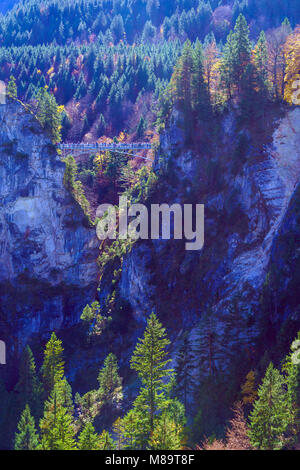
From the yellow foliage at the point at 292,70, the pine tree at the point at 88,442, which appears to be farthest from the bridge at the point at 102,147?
the pine tree at the point at 88,442

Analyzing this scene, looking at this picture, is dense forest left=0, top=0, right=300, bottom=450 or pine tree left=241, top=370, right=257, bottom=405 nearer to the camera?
dense forest left=0, top=0, right=300, bottom=450

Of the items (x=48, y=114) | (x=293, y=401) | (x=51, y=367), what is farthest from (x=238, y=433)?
(x=48, y=114)

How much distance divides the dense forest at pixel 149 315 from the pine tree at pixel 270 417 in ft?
0.27

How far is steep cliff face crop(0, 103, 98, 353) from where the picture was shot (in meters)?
61.3

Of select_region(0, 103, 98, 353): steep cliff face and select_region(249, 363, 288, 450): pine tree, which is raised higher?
select_region(0, 103, 98, 353): steep cliff face

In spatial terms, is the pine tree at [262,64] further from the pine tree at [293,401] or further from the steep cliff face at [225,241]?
the pine tree at [293,401]

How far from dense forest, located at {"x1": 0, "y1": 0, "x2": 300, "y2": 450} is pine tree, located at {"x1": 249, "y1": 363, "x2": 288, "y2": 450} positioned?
0.08 metres

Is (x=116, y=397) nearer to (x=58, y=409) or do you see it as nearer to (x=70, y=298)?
(x=58, y=409)

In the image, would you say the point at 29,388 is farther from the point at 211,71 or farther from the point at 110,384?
the point at 211,71

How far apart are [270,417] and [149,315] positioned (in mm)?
23052

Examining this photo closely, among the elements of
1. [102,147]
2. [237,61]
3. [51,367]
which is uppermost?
[237,61]

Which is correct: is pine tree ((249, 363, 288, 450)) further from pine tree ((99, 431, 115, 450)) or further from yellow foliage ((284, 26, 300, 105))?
yellow foliage ((284, 26, 300, 105))

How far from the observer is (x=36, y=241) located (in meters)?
62.2

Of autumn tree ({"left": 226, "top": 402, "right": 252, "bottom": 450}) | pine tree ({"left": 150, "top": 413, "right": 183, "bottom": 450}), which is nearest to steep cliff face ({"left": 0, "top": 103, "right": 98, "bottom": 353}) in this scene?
pine tree ({"left": 150, "top": 413, "right": 183, "bottom": 450})
